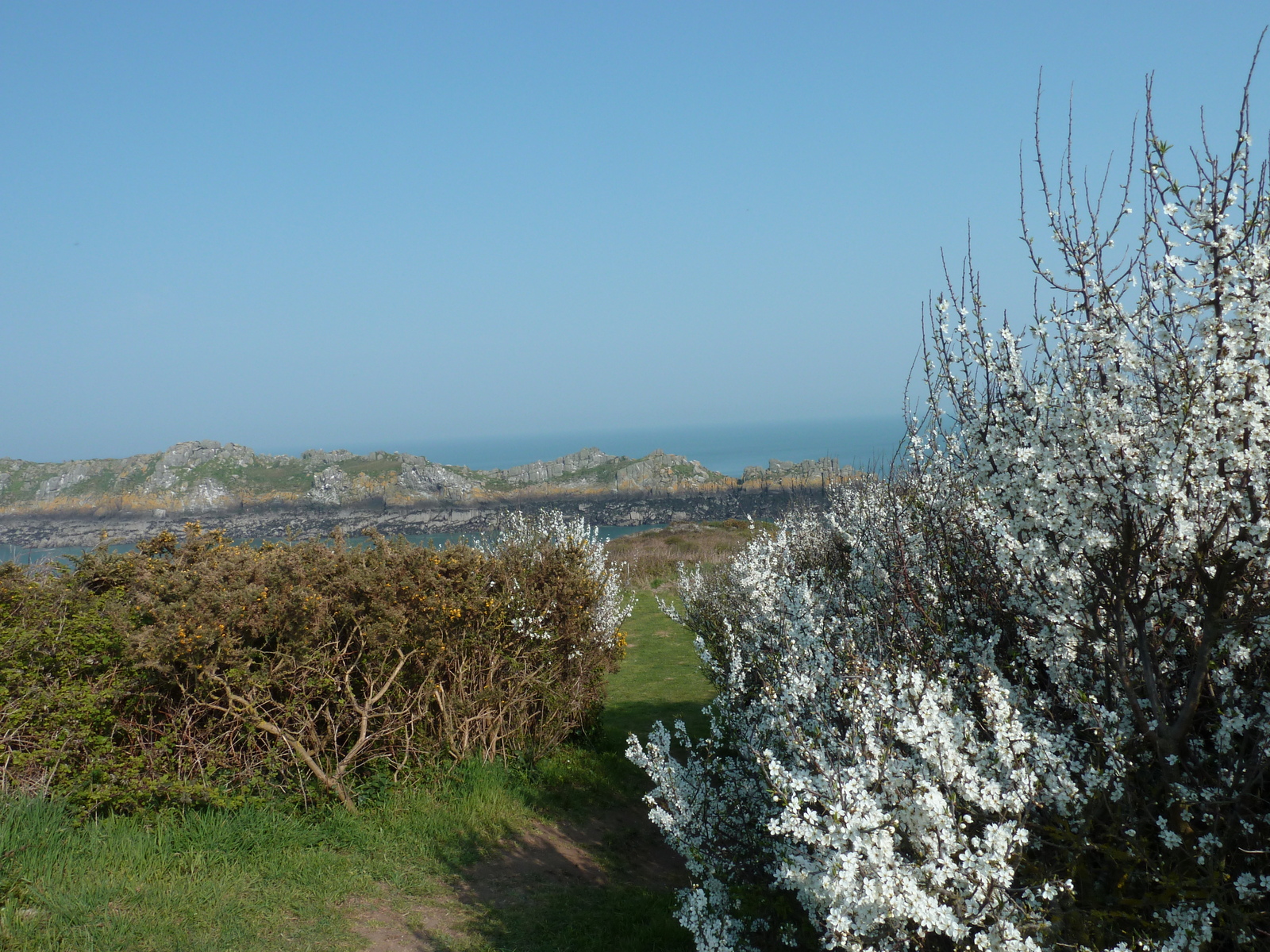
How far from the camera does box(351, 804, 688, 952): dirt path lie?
17.1 feet

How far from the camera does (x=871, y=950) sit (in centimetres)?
288

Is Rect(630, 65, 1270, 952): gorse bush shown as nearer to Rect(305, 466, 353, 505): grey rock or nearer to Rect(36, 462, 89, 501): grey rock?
Rect(36, 462, 89, 501): grey rock

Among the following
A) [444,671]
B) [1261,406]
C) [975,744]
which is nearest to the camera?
[1261,406]

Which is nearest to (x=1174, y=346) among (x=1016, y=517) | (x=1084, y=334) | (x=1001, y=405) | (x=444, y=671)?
(x=1084, y=334)

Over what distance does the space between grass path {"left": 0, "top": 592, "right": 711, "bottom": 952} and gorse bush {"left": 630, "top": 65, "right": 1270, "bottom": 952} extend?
2237mm

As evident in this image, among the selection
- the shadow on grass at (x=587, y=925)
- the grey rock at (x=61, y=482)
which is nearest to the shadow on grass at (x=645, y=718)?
the shadow on grass at (x=587, y=925)

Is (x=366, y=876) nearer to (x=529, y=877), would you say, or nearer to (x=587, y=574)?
(x=529, y=877)

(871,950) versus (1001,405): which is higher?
(1001,405)

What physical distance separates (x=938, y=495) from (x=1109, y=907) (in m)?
2.73

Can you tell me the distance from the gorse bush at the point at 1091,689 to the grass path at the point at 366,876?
88.1 inches

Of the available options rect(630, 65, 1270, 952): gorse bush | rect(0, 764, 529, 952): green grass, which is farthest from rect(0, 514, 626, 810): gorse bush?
rect(630, 65, 1270, 952): gorse bush

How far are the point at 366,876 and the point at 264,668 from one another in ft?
6.03

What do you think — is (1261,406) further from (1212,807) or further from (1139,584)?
(1212,807)

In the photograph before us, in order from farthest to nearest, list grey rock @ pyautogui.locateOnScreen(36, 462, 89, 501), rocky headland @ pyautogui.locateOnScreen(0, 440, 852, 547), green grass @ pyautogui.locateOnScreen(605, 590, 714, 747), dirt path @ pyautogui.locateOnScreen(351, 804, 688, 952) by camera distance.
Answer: grey rock @ pyautogui.locateOnScreen(36, 462, 89, 501) < rocky headland @ pyautogui.locateOnScreen(0, 440, 852, 547) < green grass @ pyautogui.locateOnScreen(605, 590, 714, 747) < dirt path @ pyautogui.locateOnScreen(351, 804, 688, 952)
